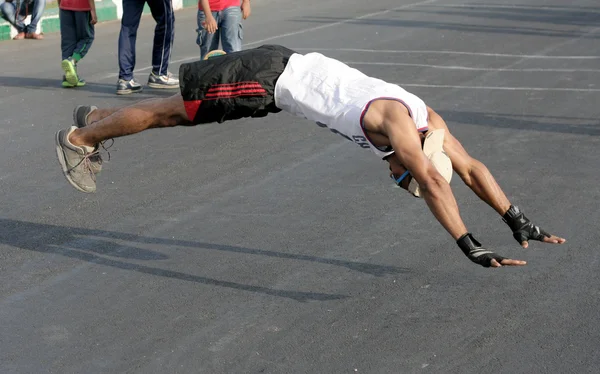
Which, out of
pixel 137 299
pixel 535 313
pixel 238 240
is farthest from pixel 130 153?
pixel 535 313

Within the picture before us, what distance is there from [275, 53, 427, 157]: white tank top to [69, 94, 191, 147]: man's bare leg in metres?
0.69

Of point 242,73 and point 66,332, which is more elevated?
point 242,73

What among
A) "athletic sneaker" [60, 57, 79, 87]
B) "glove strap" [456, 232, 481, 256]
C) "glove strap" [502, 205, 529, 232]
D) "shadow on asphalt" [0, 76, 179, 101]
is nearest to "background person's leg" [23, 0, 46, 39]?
"shadow on asphalt" [0, 76, 179, 101]

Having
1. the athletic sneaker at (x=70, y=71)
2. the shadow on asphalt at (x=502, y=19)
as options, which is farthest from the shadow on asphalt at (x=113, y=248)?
the shadow on asphalt at (x=502, y=19)

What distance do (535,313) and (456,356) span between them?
731 mm

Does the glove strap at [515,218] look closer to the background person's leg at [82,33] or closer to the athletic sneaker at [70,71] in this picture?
the athletic sneaker at [70,71]

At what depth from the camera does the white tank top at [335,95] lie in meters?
5.72

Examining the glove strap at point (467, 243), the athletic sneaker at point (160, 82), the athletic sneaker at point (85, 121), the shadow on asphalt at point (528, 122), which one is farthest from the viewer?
the athletic sneaker at point (160, 82)

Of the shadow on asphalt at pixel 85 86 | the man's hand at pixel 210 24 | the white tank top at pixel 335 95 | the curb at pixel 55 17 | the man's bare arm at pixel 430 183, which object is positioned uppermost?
the white tank top at pixel 335 95

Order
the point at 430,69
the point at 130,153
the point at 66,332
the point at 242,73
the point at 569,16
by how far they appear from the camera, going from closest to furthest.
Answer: the point at 66,332
the point at 242,73
the point at 130,153
the point at 430,69
the point at 569,16

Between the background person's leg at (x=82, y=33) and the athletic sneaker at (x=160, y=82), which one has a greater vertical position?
the background person's leg at (x=82, y=33)

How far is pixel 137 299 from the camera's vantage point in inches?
221

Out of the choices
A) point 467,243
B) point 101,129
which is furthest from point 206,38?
point 467,243

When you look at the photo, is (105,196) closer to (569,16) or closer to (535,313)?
(535,313)
